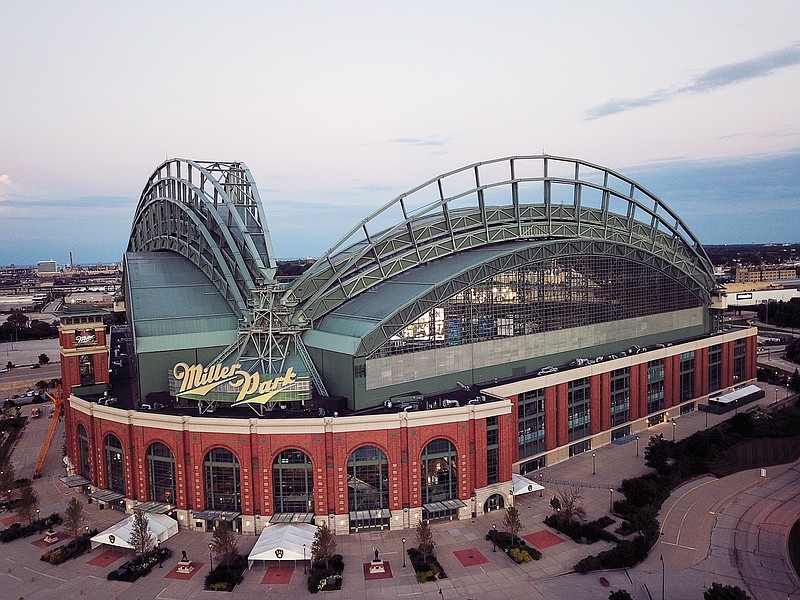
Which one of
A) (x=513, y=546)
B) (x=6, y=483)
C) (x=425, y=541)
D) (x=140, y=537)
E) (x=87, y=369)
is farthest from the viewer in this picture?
(x=87, y=369)

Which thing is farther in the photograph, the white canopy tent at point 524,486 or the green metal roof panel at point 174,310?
the green metal roof panel at point 174,310

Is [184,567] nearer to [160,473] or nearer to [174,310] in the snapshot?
[160,473]

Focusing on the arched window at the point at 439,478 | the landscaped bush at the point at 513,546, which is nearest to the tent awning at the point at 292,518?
the arched window at the point at 439,478

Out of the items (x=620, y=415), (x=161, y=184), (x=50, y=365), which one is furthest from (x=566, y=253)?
(x=50, y=365)

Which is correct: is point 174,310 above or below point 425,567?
above

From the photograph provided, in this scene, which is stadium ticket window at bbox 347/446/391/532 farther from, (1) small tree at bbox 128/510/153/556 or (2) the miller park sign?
(1) small tree at bbox 128/510/153/556

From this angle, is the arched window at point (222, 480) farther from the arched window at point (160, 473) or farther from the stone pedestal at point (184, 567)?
the stone pedestal at point (184, 567)

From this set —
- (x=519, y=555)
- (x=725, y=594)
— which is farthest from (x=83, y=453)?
(x=725, y=594)
